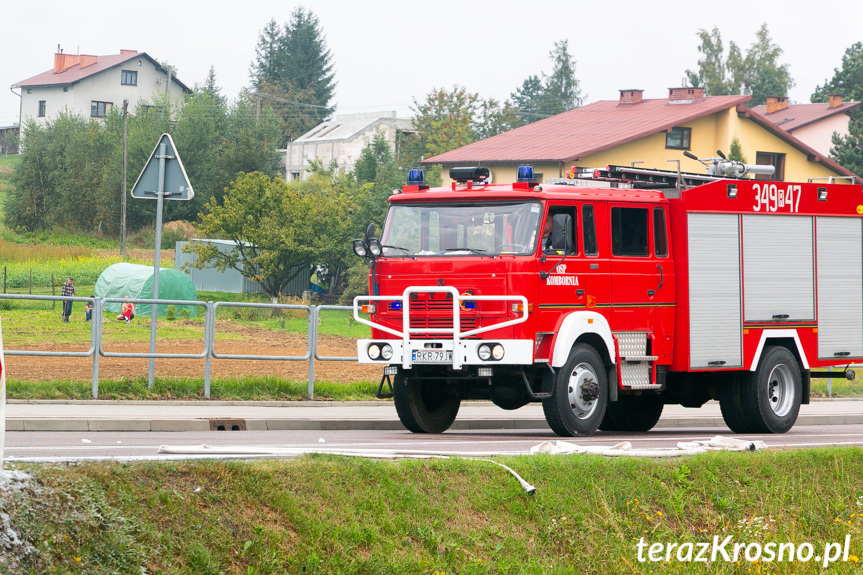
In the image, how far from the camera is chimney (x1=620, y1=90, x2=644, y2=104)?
203ft

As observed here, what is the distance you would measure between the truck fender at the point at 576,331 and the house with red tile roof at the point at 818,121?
6342 centimetres

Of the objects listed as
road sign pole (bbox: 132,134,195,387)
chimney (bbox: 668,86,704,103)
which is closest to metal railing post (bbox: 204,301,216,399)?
road sign pole (bbox: 132,134,195,387)

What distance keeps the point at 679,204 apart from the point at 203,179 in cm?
6482

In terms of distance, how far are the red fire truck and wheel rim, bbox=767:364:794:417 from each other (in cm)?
2

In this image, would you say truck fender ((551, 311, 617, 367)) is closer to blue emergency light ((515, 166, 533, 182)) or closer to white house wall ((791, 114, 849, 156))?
blue emergency light ((515, 166, 533, 182))

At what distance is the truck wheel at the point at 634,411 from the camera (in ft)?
54.7

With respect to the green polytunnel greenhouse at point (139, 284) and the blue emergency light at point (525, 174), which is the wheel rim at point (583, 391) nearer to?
the blue emergency light at point (525, 174)

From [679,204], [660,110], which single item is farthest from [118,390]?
[660,110]

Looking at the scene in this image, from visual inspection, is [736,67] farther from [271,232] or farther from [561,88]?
[271,232]

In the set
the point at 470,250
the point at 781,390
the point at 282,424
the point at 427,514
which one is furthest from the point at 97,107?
the point at 427,514

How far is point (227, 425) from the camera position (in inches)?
584

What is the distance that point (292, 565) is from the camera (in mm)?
7340

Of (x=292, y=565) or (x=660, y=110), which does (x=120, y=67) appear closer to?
(x=660, y=110)

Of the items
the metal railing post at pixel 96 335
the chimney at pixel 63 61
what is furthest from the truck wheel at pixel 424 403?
the chimney at pixel 63 61
